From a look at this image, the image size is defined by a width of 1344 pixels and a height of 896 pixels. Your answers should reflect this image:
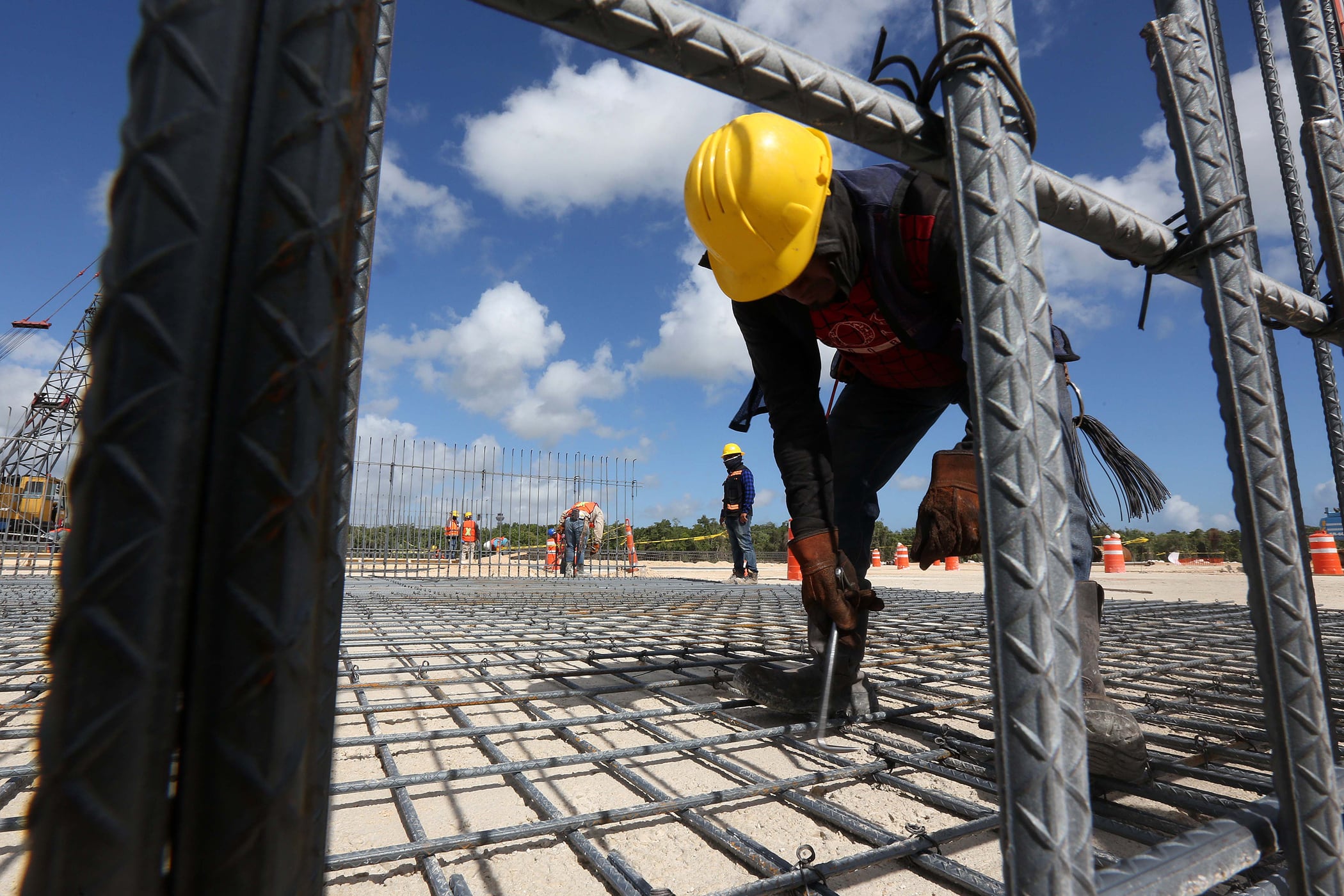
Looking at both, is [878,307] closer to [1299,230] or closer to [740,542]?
[1299,230]

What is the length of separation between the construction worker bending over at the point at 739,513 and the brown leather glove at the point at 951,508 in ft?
27.5

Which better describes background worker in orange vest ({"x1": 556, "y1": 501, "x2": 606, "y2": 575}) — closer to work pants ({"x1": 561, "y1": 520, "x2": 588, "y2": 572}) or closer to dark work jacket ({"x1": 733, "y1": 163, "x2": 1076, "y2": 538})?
work pants ({"x1": 561, "y1": 520, "x2": 588, "y2": 572})

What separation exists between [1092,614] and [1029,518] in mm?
1268

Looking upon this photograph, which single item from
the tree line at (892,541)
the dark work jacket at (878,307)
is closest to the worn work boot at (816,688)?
the dark work jacket at (878,307)

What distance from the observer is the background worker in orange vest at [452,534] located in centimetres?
1467

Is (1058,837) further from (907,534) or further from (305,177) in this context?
(907,534)

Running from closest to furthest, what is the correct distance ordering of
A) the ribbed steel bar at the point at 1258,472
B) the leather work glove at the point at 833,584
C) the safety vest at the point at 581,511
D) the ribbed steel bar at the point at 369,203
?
the ribbed steel bar at the point at 369,203 → the ribbed steel bar at the point at 1258,472 → the leather work glove at the point at 833,584 → the safety vest at the point at 581,511

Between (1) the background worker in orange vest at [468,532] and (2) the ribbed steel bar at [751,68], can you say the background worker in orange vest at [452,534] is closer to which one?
(1) the background worker in orange vest at [468,532]

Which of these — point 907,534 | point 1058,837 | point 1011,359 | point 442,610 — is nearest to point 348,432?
point 1011,359

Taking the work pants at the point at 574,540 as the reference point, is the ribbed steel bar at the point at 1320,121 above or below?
above

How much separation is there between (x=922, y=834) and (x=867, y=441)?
135 centimetres

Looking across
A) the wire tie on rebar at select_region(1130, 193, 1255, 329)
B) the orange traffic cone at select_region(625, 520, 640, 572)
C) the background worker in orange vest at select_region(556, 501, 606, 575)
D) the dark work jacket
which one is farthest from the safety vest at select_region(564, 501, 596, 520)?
the wire tie on rebar at select_region(1130, 193, 1255, 329)

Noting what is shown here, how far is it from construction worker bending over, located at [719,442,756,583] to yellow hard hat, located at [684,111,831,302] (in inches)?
322

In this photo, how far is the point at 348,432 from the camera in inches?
20.0
